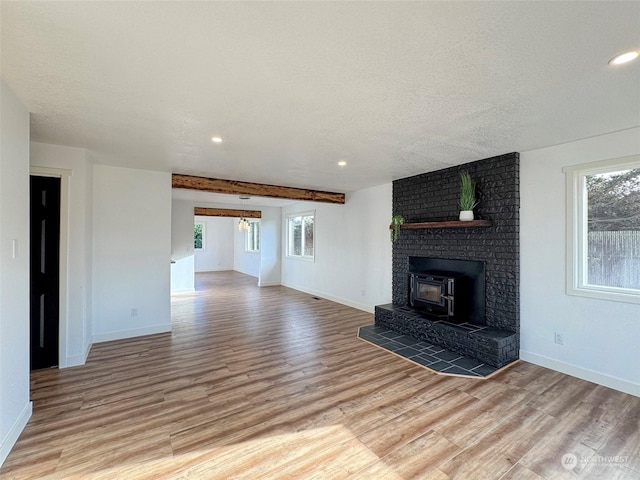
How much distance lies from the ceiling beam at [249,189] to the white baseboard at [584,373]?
414cm

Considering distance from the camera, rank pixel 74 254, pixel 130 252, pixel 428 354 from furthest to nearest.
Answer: pixel 130 252 < pixel 428 354 < pixel 74 254

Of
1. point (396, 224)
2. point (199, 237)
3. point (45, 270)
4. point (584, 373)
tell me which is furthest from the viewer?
point (199, 237)

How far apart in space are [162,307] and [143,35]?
393 cm

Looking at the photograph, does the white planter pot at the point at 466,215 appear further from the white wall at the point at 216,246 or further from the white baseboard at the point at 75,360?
the white wall at the point at 216,246

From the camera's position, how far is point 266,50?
1593mm

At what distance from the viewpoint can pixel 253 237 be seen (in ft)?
36.9

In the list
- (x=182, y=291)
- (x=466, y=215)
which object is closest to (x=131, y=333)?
(x=182, y=291)

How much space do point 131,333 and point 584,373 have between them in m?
5.53

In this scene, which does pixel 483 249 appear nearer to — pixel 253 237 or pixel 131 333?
pixel 131 333

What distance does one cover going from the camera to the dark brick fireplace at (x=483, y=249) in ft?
11.4

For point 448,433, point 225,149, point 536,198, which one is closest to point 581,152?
point 536,198

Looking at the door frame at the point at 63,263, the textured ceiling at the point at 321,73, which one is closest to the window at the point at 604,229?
the textured ceiling at the point at 321,73

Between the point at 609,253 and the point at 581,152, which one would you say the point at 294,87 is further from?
the point at 609,253

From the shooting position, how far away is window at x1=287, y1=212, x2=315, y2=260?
7.85 metres
